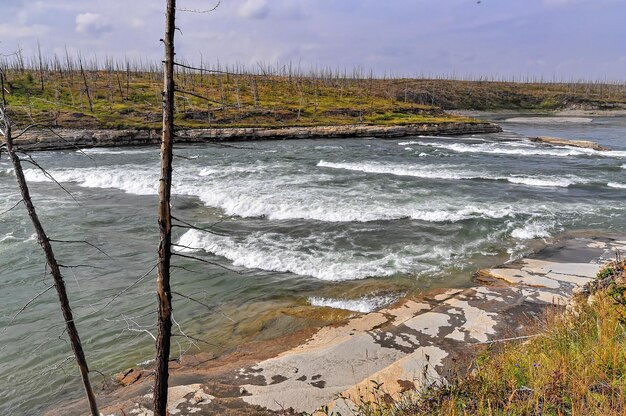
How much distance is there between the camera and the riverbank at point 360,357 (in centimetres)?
627

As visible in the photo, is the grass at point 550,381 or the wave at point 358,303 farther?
the wave at point 358,303

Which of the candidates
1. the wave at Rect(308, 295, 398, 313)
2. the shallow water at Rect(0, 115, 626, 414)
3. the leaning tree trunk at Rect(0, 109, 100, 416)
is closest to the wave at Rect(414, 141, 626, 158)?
the shallow water at Rect(0, 115, 626, 414)

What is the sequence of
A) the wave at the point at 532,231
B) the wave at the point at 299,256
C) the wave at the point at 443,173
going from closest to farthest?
the wave at the point at 299,256, the wave at the point at 532,231, the wave at the point at 443,173

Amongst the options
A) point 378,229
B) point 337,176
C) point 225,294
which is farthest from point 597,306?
point 337,176

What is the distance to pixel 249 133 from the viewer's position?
59.8 m

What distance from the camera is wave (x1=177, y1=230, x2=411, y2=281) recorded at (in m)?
12.7

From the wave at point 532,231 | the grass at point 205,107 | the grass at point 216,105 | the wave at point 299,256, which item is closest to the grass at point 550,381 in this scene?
the wave at point 299,256

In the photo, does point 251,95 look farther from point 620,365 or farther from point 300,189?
point 620,365

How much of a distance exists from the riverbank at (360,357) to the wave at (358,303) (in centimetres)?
51

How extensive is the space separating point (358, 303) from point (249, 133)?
2051 inches

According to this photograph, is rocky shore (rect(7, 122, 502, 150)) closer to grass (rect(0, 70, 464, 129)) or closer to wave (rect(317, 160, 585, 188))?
grass (rect(0, 70, 464, 129))

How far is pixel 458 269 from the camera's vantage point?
1277cm

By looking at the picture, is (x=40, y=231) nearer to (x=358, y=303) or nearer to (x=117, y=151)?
(x=358, y=303)

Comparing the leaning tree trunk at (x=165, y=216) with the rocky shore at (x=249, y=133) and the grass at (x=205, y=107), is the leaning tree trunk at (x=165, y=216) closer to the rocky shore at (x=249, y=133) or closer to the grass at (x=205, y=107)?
the rocky shore at (x=249, y=133)
